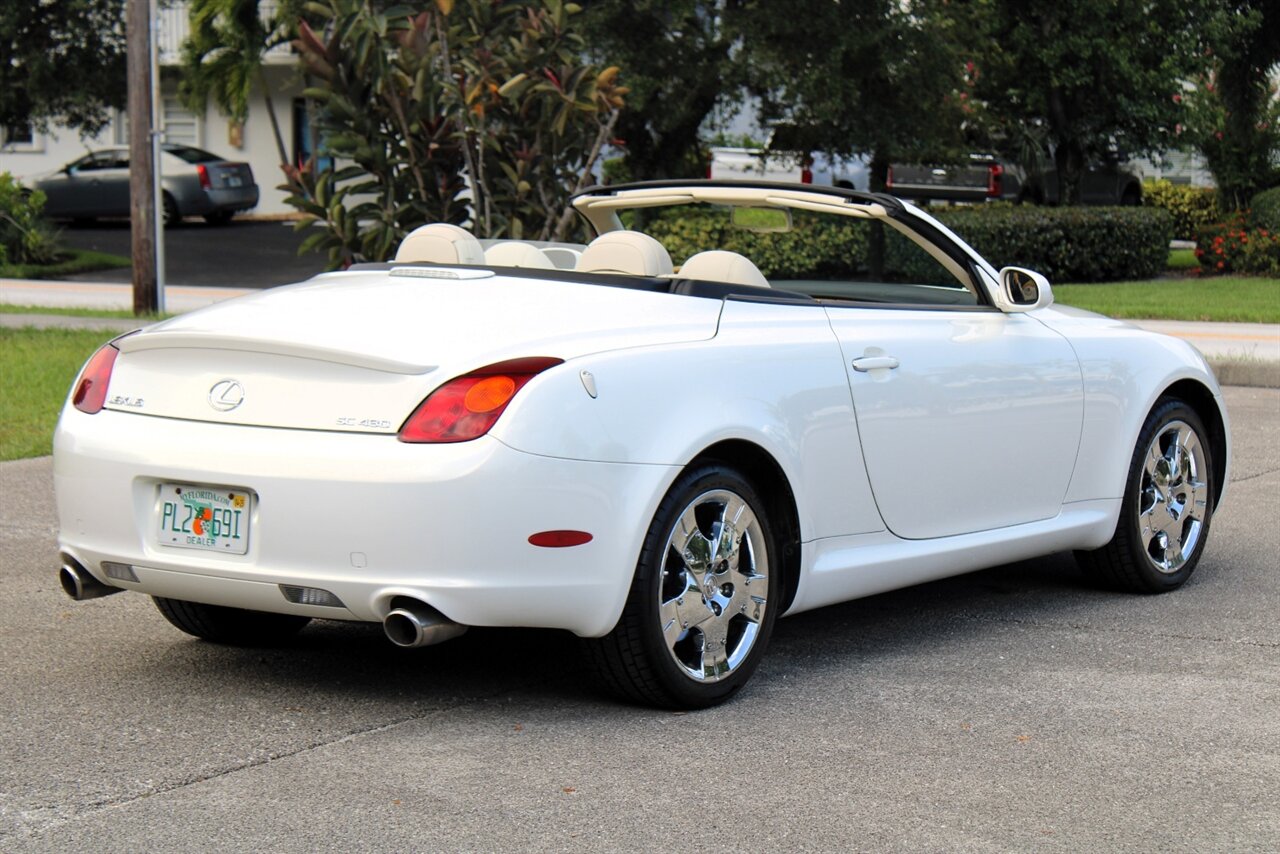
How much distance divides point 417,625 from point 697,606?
0.79 meters

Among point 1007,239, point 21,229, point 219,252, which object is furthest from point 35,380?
point 219,252

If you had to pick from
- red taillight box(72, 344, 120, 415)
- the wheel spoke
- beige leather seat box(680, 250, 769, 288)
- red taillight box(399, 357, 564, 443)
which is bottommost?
the wheel spoke

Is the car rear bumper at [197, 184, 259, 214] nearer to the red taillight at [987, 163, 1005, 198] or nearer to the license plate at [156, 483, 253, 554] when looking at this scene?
the red taillight at [987, 163, 1005, 198]

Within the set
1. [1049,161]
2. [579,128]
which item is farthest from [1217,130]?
A: [579,128]

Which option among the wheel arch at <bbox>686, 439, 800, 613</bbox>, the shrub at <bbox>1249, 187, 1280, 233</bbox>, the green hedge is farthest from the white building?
the wheel arch at <bbox>686, 439, 800, 613</bbox>

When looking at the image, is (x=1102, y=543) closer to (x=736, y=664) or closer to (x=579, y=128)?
(x=736, y=664)

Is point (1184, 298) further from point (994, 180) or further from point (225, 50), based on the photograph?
point (225, 50)

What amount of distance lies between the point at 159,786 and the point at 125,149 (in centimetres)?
3368

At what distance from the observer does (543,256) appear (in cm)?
582

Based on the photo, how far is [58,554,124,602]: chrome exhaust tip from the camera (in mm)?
5031

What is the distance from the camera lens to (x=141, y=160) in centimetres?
1738

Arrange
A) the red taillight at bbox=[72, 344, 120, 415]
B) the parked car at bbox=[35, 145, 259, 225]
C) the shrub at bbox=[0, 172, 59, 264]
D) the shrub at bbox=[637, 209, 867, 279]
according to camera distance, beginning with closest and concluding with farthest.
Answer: the red taillight at bbox=[72, 344, 120, 415], the shrub at bbox=[637, 209, 867, 279], the shrub at bbox=[0, 172, 59, 264], the parked car at bbox=[35, 145, 259, 225]

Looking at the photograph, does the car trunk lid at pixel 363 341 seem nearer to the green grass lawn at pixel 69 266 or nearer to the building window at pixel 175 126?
the green grass lawn at pixel 69 266

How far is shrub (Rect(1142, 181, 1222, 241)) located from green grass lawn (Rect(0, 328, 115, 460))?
18.5 m
